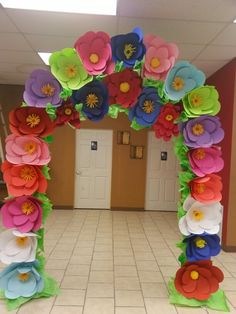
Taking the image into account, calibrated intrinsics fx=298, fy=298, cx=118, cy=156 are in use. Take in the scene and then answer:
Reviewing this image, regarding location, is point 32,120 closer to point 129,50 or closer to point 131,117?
point 131,117

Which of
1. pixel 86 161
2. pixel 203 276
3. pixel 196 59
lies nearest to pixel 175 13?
pixel 196 59

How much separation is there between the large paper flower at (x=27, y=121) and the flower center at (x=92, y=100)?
1.34ft

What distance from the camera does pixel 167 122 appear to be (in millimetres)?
2791

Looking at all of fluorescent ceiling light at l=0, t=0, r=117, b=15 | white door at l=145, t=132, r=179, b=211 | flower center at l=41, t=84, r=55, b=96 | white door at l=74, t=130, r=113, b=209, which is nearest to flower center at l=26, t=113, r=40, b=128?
flower center at l=41, t=84, r=55, b=96

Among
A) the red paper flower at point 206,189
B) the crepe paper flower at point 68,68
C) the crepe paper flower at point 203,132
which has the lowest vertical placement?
the red paper flower at point 206,189

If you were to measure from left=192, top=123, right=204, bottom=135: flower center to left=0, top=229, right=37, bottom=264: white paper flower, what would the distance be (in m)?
1.69

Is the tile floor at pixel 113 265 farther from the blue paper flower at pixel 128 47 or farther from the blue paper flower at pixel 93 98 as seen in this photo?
the blue paper flower at pixel 128 47

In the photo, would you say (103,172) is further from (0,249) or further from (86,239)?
(0,249)

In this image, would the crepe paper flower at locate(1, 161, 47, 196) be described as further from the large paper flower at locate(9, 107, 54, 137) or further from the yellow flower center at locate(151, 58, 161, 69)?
the yellow flower center at locate(151, 58, 161, 69)

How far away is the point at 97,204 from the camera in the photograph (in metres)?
6.89

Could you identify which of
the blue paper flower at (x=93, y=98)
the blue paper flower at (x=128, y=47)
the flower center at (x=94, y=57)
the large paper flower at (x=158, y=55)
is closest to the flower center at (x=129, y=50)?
the blue paper flower at (x=128, y=47)

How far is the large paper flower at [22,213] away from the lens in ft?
8.45

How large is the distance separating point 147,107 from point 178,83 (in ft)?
1.12

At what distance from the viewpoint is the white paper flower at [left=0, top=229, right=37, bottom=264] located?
2.59 m
